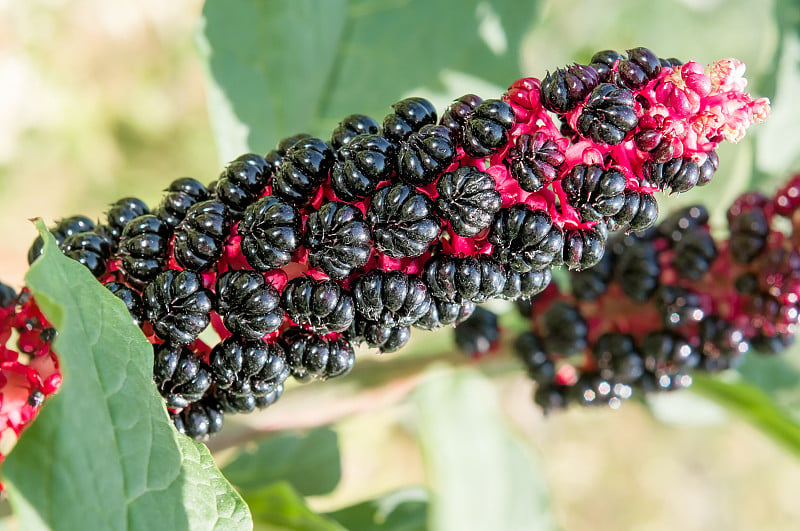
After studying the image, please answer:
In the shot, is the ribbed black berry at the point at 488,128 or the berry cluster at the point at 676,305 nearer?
the ribbed black berry at the point at 488,128

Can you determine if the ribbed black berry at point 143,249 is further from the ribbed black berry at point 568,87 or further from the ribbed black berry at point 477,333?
the ribbed black berry at point 477,333

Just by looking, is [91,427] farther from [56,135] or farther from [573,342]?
[56,135]

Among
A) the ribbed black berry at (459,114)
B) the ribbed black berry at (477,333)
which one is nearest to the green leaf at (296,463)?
the ribbed black berry at (477,333)

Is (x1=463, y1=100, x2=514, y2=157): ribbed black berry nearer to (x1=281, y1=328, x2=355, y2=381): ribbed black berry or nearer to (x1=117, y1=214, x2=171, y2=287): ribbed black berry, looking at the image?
(x1=281, y1=328, x2=355, y2=381): ribbed black berry

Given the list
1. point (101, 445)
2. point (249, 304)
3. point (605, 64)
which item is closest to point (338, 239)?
point (249, 304)

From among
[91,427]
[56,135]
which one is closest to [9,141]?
[56,135]

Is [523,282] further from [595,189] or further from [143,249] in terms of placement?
[143,249]

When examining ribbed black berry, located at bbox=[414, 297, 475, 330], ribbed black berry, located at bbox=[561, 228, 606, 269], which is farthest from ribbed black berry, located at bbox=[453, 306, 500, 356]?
ribbed black berry, located at bbox=[561, 228, 606, 269]
